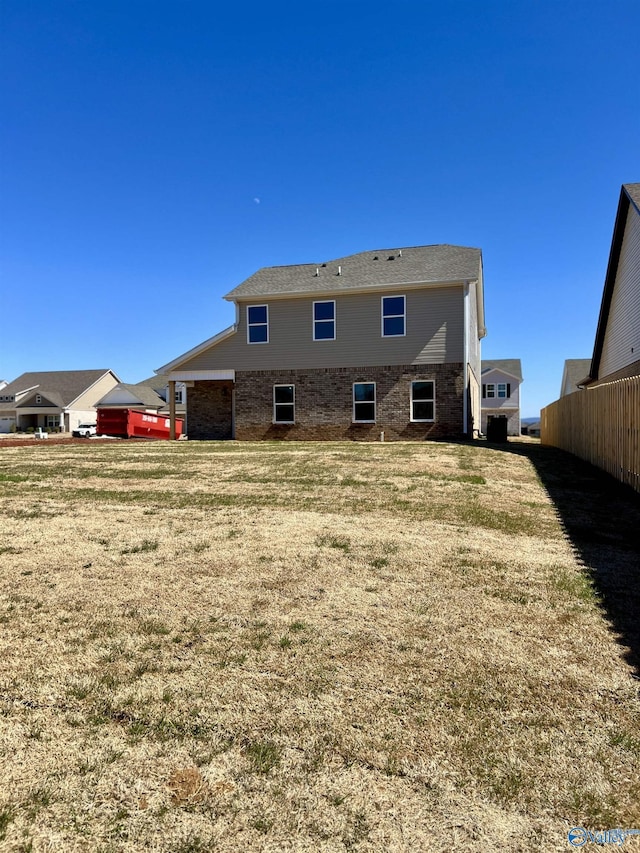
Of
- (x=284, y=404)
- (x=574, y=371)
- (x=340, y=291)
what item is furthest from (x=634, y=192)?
(x=574, y=371)

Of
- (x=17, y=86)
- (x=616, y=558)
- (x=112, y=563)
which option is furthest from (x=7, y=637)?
(x=17, y=86)

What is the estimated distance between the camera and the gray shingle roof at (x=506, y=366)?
44.1 m

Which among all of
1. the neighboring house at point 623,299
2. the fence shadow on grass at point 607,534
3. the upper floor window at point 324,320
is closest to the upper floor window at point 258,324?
the upper floor window at point 324,320

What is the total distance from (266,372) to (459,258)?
8905mm

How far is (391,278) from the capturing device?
1809 centimetres

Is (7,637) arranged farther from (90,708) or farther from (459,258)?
(459,258)

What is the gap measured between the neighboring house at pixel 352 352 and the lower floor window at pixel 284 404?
40 mm

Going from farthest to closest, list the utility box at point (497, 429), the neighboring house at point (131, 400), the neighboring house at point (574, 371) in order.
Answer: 1. the neighboring house at point (131, 400)
2. the neighboring house at point (574, 371)
3. the utility box at point (497, 429)

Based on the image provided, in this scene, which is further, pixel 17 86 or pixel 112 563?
pixel 17 86

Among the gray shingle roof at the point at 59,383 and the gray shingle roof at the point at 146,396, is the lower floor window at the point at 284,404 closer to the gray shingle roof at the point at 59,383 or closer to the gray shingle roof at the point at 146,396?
the gray shingle roof at the point at 146,396

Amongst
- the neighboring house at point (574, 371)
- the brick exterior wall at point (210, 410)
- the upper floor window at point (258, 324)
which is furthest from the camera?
the neighboring house at point (574, 371)

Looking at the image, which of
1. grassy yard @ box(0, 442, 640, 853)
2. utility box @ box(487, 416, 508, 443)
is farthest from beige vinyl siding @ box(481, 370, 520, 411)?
grassy yard @ box(0, 442, 640, 853)

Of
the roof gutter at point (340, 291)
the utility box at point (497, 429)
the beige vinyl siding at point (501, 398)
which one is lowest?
the utility box at point (497, 429)

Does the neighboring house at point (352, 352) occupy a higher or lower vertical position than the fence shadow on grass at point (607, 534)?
higher
